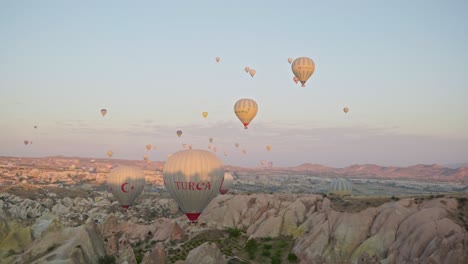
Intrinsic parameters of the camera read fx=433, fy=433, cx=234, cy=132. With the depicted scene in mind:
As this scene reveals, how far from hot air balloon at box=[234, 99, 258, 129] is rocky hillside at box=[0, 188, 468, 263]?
594 inches

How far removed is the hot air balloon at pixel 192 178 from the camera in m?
59.3

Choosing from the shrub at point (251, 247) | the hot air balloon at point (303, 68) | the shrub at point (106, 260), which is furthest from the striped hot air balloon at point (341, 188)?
the shrub at point (106, 260)

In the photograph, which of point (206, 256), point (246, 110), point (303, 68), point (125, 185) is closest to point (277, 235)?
point (206, 256)

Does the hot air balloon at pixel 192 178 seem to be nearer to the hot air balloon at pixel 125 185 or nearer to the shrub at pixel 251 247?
the shrub at pixel 251 247

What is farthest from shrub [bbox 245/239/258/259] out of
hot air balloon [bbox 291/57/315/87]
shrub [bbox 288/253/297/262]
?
hot air balloon [bbox 291/57/315/87]

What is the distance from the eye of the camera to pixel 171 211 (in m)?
122

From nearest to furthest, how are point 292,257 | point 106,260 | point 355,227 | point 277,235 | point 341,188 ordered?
point 106,260 → point 355,227 → point 292,257 → point 277,235 → point 341,188

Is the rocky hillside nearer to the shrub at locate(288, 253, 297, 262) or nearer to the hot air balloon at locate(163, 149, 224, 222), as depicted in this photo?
the shrub at locate(288, 253, 297, 262)

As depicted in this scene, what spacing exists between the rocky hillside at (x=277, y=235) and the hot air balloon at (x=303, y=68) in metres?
23.3

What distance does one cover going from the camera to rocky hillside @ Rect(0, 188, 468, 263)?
38344 millimetres

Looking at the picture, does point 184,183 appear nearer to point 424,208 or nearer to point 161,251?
point 161,251

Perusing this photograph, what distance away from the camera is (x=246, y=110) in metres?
81.8

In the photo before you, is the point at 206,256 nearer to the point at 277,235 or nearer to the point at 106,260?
the point at 106,260

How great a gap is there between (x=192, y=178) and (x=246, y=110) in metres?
26.1
